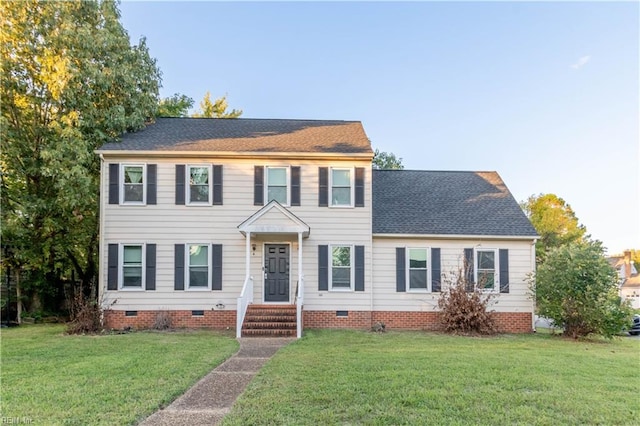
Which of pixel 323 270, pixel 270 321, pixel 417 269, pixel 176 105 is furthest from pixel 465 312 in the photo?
pixel 176 105

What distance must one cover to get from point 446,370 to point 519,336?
663cm

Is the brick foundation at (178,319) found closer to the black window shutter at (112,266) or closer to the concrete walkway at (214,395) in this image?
the black window shutter at (112,266)

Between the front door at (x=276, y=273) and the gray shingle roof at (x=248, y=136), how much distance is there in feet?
10.8

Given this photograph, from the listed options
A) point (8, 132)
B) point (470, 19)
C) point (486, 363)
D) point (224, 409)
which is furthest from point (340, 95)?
point (224, 409)

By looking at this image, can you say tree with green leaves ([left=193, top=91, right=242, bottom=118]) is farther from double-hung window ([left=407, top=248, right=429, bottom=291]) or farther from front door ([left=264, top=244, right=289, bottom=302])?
double-hung window ([left=407, top=248, right=429, bottom=291])

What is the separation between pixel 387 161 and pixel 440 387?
2413cm

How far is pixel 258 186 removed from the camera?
1277 cm

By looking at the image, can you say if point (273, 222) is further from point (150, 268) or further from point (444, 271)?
point (444, 271)

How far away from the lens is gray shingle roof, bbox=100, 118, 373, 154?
12.9 metres

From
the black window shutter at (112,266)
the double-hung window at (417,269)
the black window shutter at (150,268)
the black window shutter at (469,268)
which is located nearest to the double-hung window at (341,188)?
the double-hung window at (417,269)

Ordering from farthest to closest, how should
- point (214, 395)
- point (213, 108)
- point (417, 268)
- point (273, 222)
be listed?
point (213, 108)
point (417, 268)
point (273, 222)
point (214, 395)

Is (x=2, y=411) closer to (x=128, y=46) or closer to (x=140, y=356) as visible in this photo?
(x=140, y=356)

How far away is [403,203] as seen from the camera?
46.4 ft

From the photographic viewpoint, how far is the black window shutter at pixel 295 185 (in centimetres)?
1280
